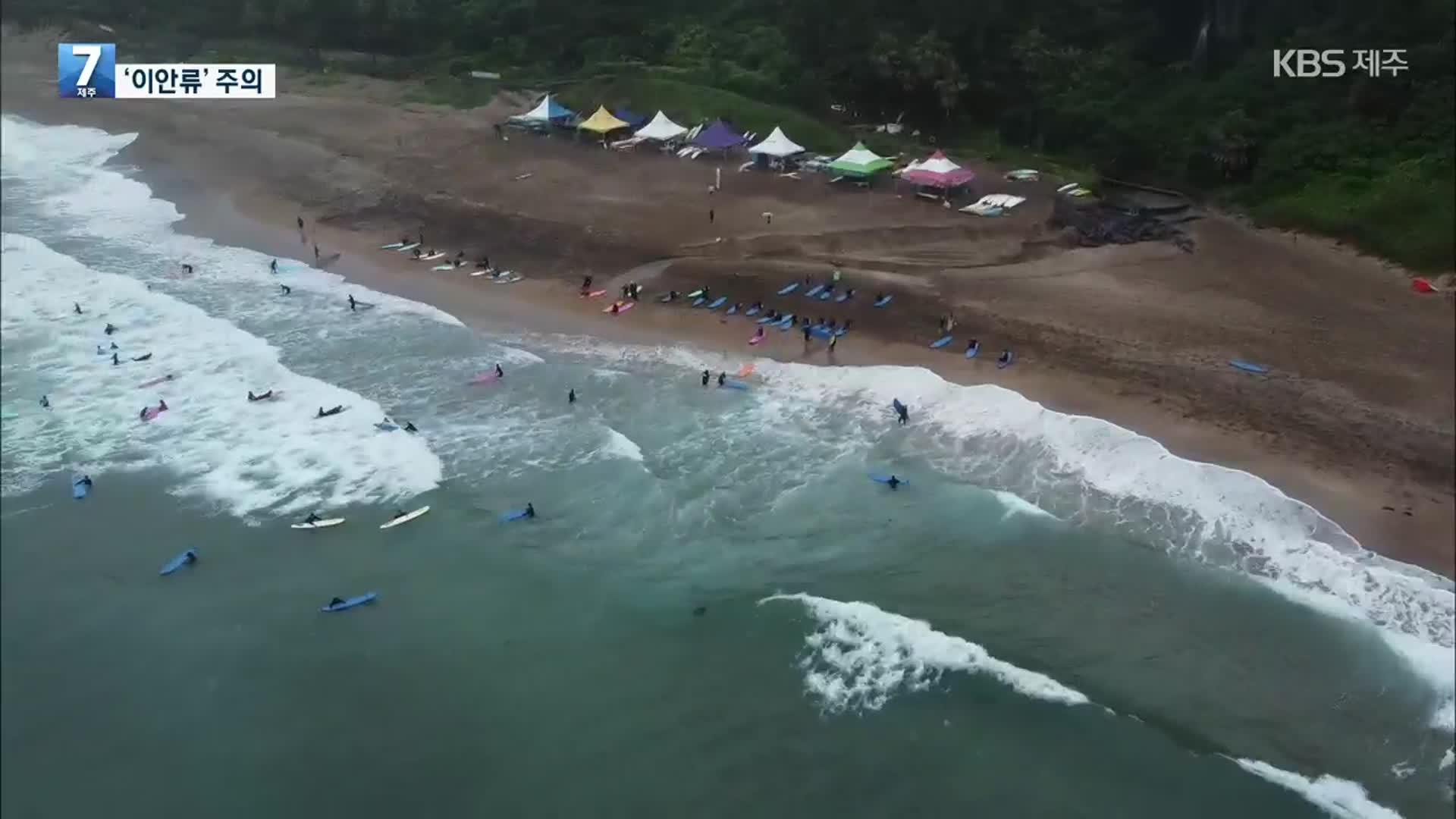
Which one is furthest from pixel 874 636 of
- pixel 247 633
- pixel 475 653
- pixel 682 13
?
pixel 682 13

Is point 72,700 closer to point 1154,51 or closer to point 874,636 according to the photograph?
point 874,636

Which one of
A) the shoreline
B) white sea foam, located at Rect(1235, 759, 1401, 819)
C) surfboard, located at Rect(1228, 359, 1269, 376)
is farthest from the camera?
surfboard, located at Rect(1228, 359, 1269, 376)

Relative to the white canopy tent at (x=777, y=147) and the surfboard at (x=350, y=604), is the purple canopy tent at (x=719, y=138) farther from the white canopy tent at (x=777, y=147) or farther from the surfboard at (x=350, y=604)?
the surfboard at (x=350, y=604)

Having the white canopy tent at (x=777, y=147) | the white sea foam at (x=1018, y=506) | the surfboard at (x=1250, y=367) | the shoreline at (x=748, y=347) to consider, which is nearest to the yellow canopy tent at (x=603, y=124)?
the white canopy tent at (x=777, y=147)

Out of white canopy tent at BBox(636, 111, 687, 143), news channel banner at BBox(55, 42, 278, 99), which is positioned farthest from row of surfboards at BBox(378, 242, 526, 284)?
news channel banner at BBox(55, 42, 278, 99)

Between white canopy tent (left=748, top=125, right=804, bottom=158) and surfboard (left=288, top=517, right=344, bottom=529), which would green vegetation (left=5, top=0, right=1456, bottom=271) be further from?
surfboard (left=288, top=517, right=344, bottom=529)

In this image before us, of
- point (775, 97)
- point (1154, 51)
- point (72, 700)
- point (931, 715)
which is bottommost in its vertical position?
point (72, 700)
